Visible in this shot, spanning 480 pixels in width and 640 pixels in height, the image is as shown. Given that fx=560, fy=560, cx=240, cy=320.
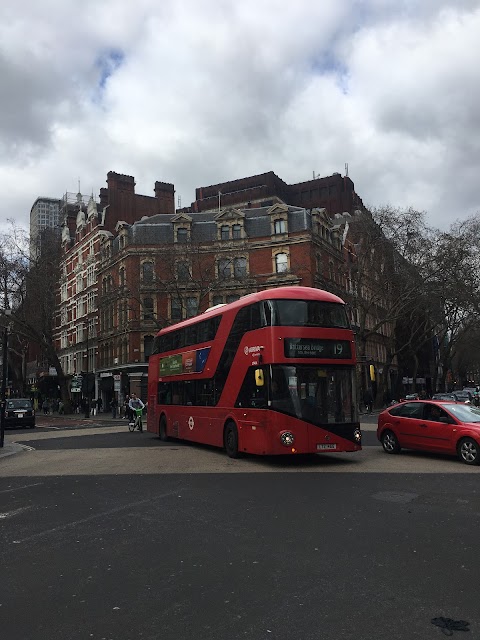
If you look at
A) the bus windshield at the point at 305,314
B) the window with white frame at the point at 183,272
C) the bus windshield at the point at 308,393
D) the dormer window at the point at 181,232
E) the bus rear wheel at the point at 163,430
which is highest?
the dormer window at the point at 181,232

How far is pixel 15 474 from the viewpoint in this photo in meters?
13.4

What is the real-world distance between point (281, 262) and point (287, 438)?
38363 mm

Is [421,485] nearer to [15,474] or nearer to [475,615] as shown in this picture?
[475,615]

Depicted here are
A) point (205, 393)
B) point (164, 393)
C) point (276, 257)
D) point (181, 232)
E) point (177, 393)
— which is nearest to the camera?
point (205, 393)

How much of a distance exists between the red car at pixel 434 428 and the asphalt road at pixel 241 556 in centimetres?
136

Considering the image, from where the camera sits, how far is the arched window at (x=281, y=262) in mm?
50031

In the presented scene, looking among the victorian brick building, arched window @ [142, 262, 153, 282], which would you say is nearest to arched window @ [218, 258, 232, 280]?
the victorian brick building

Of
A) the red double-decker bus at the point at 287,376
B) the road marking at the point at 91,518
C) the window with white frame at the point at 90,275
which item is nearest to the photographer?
the road marking at the point at 91,518

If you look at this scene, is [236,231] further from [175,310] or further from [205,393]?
[205,393]

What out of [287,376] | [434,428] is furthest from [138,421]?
[434,428]

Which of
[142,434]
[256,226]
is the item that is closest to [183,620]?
[142,434]

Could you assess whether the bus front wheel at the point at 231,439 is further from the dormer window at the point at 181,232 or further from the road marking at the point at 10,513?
the dormer window at the point at 181,232

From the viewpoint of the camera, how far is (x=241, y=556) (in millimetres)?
5973

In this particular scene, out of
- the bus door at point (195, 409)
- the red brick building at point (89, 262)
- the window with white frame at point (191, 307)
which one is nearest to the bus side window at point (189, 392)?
the bus door at point (195, 409)
